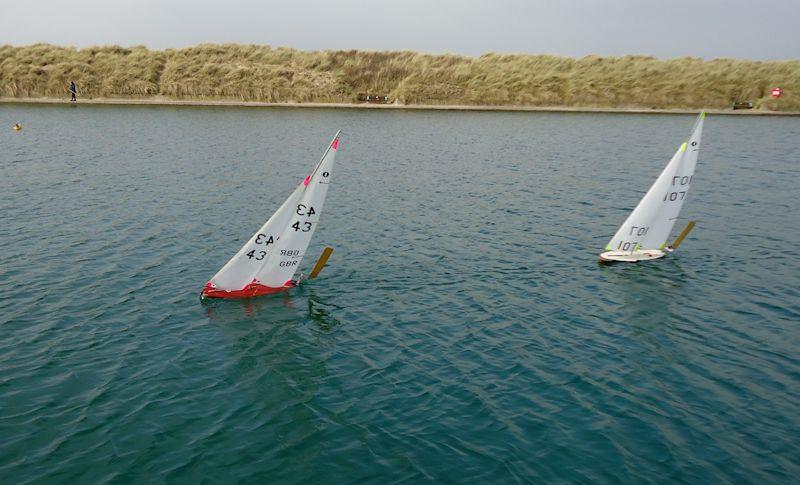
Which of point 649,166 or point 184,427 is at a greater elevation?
point 649,166

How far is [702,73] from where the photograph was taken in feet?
439

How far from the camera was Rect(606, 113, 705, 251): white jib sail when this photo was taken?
2912cm

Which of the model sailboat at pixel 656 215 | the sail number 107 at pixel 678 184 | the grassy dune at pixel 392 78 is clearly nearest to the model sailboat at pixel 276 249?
the model sailboat at pixel 656 215

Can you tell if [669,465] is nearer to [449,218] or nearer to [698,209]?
[449,218]

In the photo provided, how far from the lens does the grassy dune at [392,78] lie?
124750 mm

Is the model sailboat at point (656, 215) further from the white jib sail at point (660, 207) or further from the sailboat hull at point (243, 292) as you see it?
the sailboat hull at point (243, 292)

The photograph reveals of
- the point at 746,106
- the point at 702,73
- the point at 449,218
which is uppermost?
the point at 702,73

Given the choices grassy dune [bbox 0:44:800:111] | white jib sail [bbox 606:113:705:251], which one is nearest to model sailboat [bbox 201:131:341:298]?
white jib sail [bbox 606:113:705:251]

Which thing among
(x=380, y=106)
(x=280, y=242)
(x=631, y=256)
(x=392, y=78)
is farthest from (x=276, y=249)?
(x=392, y=78)

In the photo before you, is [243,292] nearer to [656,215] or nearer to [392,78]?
[656,215]

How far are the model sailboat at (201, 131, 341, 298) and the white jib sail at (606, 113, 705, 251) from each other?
54.8 ft

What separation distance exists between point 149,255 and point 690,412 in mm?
26208

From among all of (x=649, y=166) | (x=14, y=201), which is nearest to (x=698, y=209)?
(x=649, y=166)

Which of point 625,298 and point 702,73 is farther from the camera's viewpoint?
point 702,73
